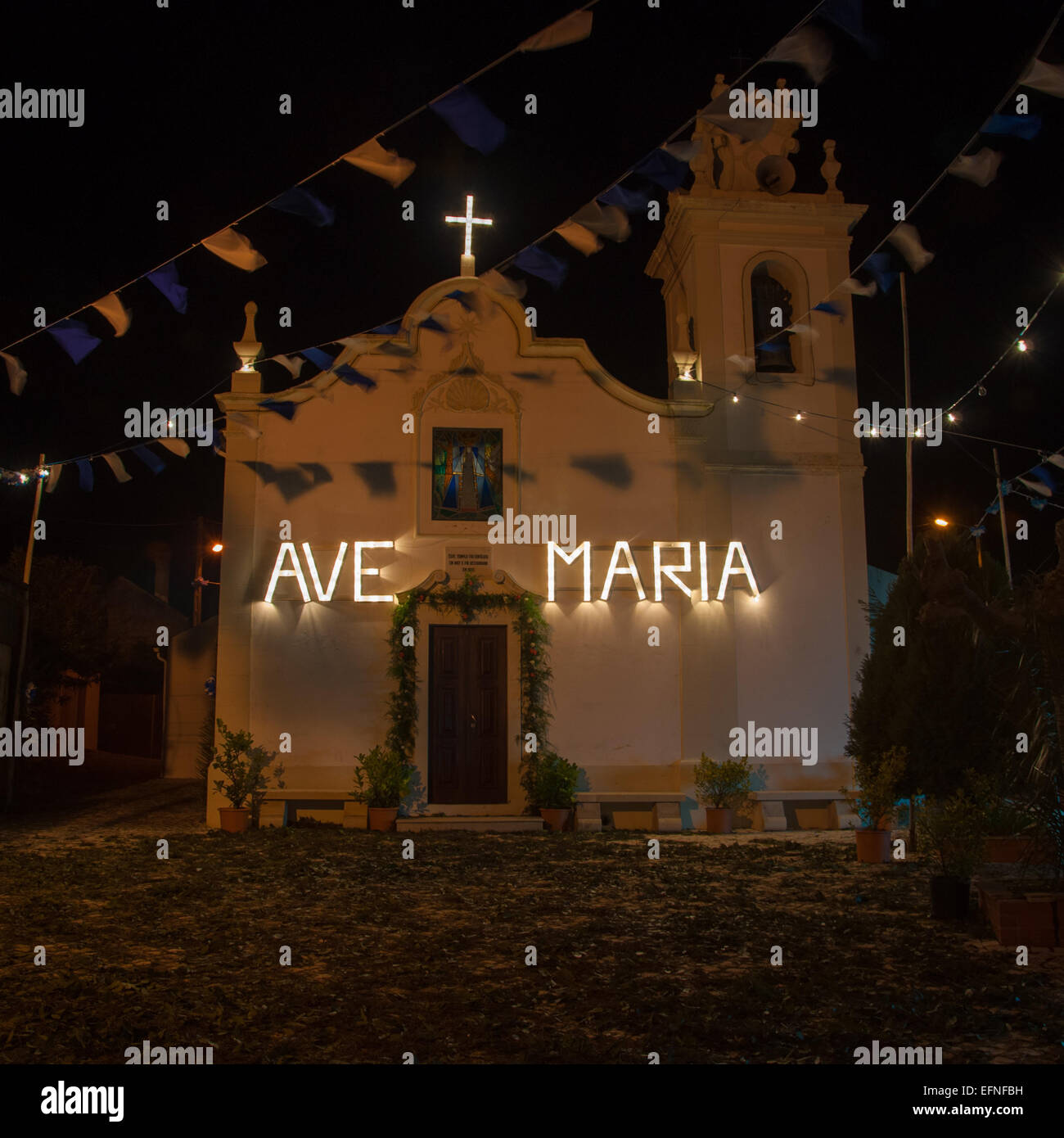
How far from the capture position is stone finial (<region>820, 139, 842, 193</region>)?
16047 millimetres

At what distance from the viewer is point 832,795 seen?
14.2m

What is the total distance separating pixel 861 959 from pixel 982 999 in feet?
3.40

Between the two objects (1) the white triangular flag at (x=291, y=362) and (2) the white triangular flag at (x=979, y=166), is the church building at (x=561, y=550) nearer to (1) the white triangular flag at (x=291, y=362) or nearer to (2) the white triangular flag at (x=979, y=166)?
(1) the white triangular flag at (x=291, y=362)

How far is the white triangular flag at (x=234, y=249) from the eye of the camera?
31.8 ft

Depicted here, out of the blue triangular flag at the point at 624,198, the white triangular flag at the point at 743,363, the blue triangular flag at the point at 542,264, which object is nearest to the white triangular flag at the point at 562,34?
the blue triangular flag at the point at 624,198

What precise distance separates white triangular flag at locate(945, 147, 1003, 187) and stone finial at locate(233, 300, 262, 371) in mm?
9748

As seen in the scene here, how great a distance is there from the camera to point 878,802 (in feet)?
34.4

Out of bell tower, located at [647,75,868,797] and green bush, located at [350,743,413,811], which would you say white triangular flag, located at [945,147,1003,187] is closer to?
bell tower, located at [647,75,868,797]

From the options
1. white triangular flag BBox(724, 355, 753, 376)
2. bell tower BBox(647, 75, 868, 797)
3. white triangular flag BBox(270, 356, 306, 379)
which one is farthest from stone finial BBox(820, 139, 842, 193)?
white triangular flag BBox(270, 356, 306, 379)

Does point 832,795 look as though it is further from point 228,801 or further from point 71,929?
point 71,929

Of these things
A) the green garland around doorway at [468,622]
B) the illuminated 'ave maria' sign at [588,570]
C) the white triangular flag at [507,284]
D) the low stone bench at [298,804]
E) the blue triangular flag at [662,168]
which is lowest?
the low stone bench at [298,804]

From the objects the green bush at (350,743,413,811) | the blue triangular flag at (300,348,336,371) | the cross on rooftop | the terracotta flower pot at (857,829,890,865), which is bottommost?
the terracotta flower pot at (857,829,890,865)

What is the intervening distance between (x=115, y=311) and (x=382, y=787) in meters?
6.73

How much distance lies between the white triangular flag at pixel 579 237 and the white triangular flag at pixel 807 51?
319cm
